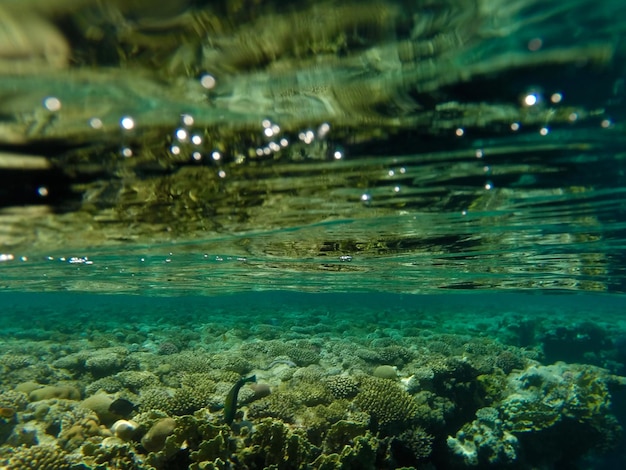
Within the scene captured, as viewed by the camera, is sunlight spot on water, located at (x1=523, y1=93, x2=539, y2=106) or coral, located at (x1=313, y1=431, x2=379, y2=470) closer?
sunlight spot on water, located at (x1=523, y1=93, x2=539, y2=106)

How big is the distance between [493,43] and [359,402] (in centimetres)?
972

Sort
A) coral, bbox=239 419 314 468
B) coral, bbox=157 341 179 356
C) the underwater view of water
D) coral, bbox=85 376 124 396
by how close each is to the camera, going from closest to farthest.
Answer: the underwater view of water < coral, bbox=239 419 314 468 < coral, bbox=85 376 124 396 < coral, bbox=157 341 179 356

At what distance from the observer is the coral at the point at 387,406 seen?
10.8m

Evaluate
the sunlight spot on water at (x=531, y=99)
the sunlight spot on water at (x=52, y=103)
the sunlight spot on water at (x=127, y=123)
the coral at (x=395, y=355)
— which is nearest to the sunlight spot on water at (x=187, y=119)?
the sunlight spot on water at (x=127, y=123)

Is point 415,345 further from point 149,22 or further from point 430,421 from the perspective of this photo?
point 149,22

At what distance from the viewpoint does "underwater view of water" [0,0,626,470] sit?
15.0ft

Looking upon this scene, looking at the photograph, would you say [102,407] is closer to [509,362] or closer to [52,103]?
[52,103]

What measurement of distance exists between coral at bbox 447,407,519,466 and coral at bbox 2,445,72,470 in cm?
966

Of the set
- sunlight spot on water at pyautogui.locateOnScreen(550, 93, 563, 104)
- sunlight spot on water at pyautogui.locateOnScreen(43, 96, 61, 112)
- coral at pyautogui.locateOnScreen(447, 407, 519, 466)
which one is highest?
sunlight spot on water at pyautogui.locateOnScreen(550, 93, 563, 104)

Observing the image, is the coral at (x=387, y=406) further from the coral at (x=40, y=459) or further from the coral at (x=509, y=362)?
the coral at (x=509, y=362)

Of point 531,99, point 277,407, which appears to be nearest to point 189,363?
point 277,407

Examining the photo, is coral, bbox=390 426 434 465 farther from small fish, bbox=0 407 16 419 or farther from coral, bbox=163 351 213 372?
small fish, bbox=0 407 16 419

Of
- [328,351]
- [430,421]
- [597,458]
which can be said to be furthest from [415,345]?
[430,421]

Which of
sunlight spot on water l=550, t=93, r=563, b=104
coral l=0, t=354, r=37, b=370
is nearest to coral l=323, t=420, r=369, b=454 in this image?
sunlight spot on water l=550, t=93, r=563, b=104
